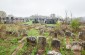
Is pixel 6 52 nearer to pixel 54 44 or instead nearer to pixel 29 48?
pixel 29 48

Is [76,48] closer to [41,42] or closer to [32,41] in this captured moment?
[41,42]

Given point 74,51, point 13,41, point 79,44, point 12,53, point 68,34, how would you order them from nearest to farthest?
1. point 12,53
2. point 74,51
3. point 79,44
4. point 13,41
5. point 68,34

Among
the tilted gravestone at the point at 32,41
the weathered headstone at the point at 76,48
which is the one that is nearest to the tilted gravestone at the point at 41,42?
the tilted gravestone at the point at 32,41

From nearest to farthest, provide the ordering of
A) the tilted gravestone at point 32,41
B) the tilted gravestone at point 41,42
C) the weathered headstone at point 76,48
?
1. the weathered headstone at point 76,48
2. the tilted gravestone at point 41,42
3. the tilted gravestone at point 32,41

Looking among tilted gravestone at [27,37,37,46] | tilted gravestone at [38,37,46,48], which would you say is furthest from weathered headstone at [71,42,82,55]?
tilted gravestone at [27,37,37,46]

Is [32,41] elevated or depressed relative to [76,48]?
elevated

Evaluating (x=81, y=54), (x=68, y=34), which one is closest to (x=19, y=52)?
(x=81, y=54)

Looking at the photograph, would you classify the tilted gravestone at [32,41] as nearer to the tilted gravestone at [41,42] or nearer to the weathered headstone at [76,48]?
the tilted gravestone at [41,42]

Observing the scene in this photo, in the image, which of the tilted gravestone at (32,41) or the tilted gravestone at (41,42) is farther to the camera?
the tilted gravestone at (32,41)

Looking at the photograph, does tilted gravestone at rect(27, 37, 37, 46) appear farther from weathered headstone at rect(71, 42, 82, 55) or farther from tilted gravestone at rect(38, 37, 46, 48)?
weathered headstone at rect(71, 42, 82, 55)

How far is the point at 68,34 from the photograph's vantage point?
3156 cm

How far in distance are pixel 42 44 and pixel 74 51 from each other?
3.62 m

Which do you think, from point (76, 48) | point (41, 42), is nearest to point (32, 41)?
point (41, 42)

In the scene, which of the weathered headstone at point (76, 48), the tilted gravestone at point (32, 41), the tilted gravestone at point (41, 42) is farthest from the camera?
the tilted gravestone at point (32, 41)
